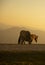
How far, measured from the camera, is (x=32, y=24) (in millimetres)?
1731
